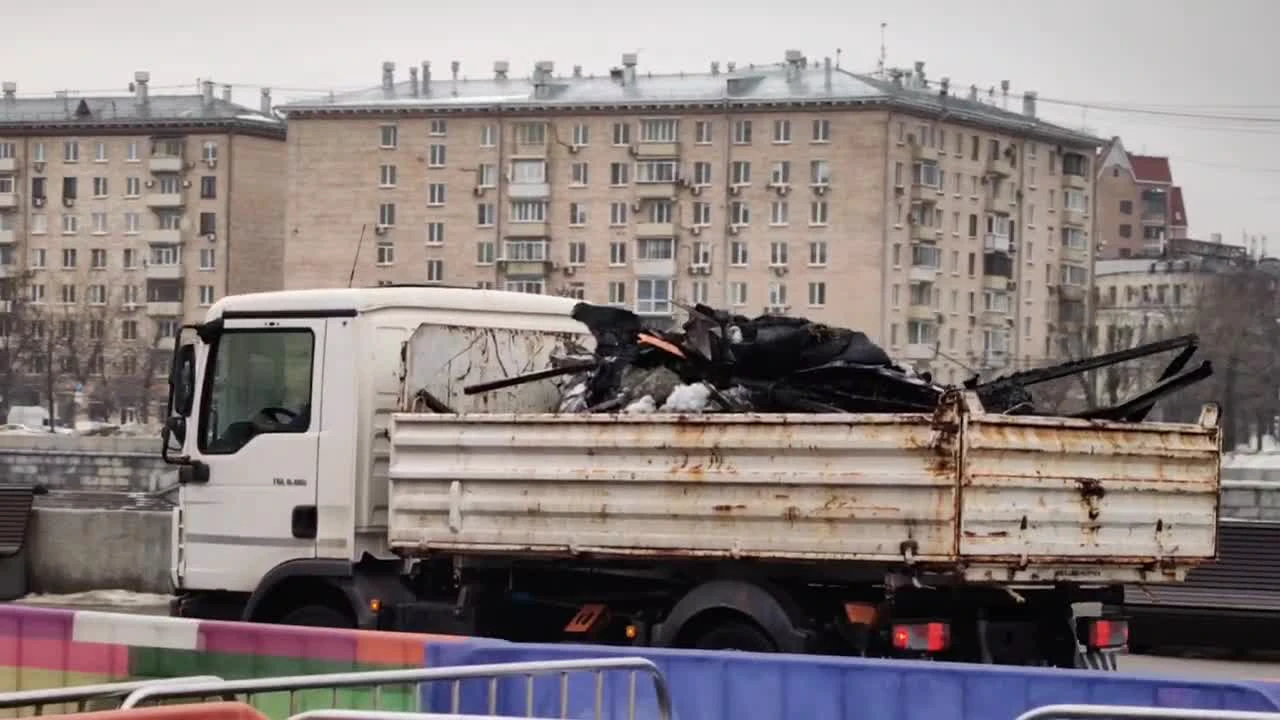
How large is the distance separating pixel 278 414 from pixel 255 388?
267 millimetres

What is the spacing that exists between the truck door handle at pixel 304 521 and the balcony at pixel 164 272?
133715 mm

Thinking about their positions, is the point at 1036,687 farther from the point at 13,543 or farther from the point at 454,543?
the point at 13,543

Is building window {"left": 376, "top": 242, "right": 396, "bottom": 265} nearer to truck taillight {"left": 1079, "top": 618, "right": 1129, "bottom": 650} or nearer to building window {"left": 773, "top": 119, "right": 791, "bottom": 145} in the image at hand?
building window {"left": 773, "top": 119, "right": 791, "bottom": 145}

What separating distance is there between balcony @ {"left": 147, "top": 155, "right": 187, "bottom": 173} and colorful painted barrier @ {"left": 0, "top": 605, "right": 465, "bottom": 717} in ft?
446

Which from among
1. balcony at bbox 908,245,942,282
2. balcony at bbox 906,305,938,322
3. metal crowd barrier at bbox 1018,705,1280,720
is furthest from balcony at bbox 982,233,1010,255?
metal crowd barrier at bbox 1018,705,1280,720

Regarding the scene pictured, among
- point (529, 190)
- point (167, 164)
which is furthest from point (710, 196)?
point (167, 164)

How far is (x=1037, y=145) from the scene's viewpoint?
139 metres

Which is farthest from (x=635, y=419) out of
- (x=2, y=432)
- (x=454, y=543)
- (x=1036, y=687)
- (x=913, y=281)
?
(x=913, y=281)

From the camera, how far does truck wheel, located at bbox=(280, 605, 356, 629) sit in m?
14.4

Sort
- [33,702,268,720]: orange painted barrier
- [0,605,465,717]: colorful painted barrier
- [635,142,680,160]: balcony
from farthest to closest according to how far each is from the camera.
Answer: [635,142,680,160]: balcony < [0,605,465,717]: colorful painted barrier < [33,702,268,720]: orange painted barrier

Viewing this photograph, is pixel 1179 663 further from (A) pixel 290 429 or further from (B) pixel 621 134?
(B) pixel 621 134

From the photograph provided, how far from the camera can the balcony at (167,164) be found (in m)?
146

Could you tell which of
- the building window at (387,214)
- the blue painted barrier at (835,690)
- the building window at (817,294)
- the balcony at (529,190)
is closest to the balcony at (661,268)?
the balcony at (529,190)

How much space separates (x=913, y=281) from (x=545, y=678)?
11732 centimetres
